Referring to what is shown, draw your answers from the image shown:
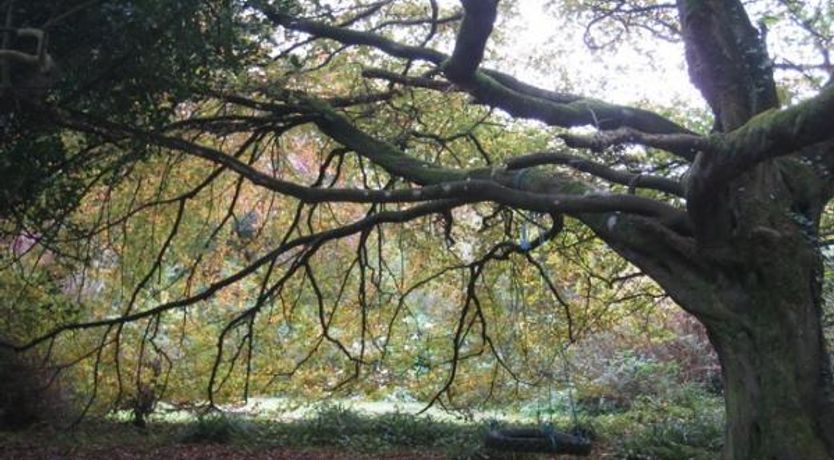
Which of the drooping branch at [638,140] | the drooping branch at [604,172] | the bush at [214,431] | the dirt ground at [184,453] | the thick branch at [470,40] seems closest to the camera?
the thick branch at [470,40]

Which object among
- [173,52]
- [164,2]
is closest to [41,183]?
[173,52]

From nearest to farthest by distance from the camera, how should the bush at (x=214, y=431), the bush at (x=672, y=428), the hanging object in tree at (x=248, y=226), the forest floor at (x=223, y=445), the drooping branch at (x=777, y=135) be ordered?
the drooping branch at (x=777, y=135) < the bush at (x=672, y=428) < the forest floor at (x=223, y=445) < the hanging object in tree at (x=248, y=226) < the bush at (x=214, y=431)

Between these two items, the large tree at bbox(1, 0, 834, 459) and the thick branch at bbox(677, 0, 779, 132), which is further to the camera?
the thick branch at bbox(677, 0, 779, 132)

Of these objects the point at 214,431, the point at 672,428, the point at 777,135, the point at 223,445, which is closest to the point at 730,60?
the point at 777,135

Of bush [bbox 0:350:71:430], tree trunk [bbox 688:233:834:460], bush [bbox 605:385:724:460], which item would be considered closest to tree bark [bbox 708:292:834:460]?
tree trunk [bbox 688:233:834:460]

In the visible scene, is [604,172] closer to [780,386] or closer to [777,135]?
[777,135]

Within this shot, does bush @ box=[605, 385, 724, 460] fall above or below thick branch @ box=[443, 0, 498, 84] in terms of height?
below

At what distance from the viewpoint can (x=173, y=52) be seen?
170 inches

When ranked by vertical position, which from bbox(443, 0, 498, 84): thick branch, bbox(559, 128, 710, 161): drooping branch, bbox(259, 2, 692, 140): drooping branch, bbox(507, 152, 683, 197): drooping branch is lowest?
bbox(559, 128, 710, 161): drooping branch

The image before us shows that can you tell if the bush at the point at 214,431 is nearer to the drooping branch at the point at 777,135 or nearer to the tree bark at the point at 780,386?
the tree bark at the point at 780,386

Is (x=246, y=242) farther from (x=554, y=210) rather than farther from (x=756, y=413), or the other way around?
(x=756, y=413)

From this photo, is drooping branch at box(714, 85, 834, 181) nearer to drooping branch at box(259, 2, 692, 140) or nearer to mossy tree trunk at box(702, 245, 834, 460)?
mossy tree trunk at box(702, 245, 834, 460)

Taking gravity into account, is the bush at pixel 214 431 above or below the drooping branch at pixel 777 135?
below

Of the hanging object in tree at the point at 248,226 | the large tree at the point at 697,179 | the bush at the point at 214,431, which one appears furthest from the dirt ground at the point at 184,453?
the large tree at the point at 697,179
